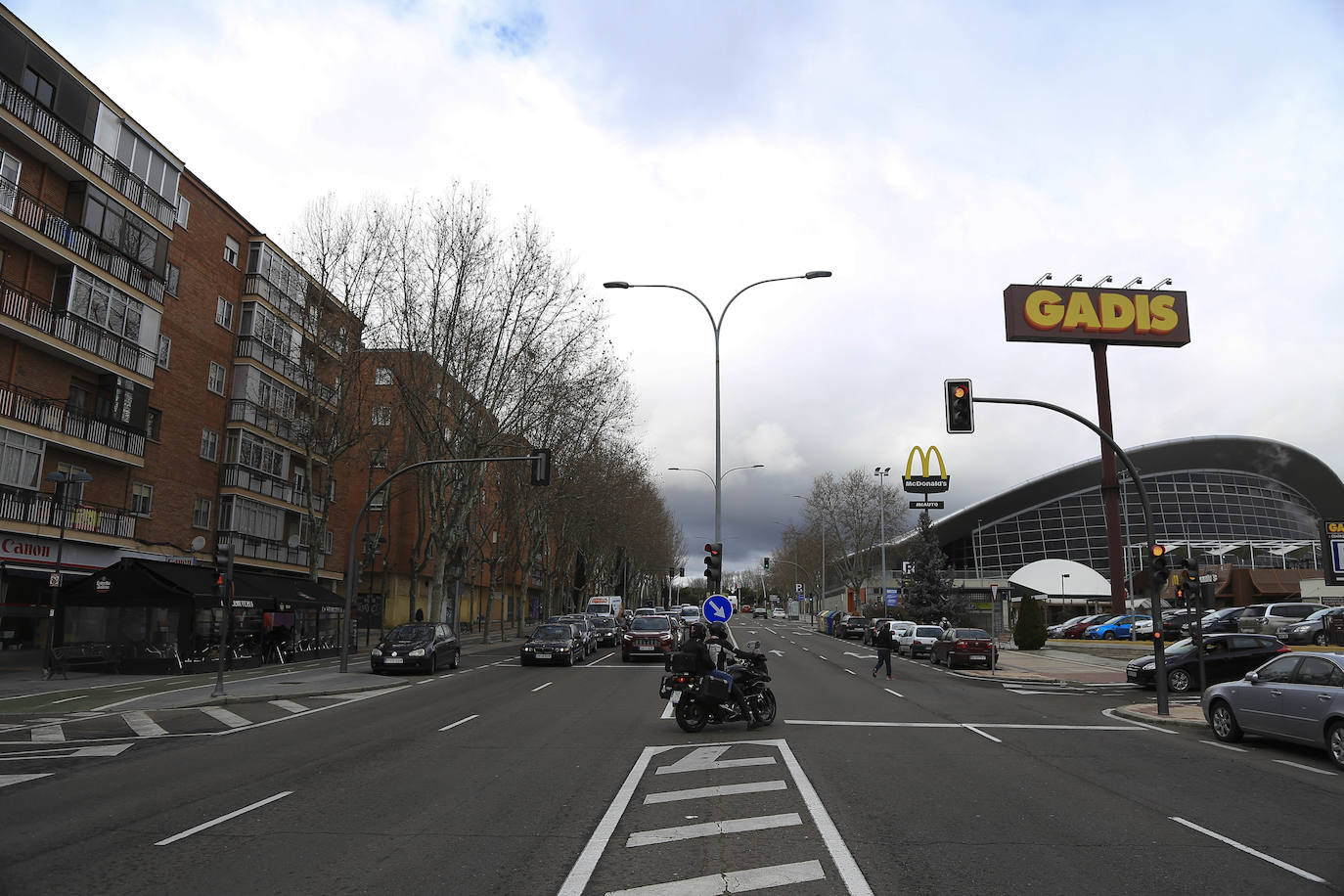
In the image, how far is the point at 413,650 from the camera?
2456cm

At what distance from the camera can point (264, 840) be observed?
6961mm

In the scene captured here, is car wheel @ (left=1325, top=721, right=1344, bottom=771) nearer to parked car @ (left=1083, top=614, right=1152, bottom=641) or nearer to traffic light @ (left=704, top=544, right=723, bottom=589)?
traffic light @ (left=704, top=544, right=723, bottom=589)

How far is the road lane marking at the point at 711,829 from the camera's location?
6973 millimetres

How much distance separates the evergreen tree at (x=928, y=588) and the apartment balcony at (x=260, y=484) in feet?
132

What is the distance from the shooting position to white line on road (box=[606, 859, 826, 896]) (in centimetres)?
563

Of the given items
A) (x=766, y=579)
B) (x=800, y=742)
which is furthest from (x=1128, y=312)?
(x=766, y=579)

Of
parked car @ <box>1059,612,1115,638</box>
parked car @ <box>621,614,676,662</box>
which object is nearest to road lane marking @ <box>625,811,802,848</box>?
parked car @ <box>621,614,676,662</box>

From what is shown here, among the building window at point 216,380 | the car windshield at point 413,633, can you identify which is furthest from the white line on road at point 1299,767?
the building window at point 216,380

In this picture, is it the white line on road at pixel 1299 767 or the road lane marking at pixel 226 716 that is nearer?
the white line on road at pixel 1299 767

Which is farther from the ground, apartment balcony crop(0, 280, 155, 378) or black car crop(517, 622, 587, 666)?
apartment balcony crop(0, 280, 155, 378)

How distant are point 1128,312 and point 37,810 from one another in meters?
52.0

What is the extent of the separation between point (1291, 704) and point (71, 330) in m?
32.8

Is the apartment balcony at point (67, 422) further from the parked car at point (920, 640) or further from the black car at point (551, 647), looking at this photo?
the parked car at point (920, 640)

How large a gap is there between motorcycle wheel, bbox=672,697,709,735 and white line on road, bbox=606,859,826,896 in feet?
23.8
